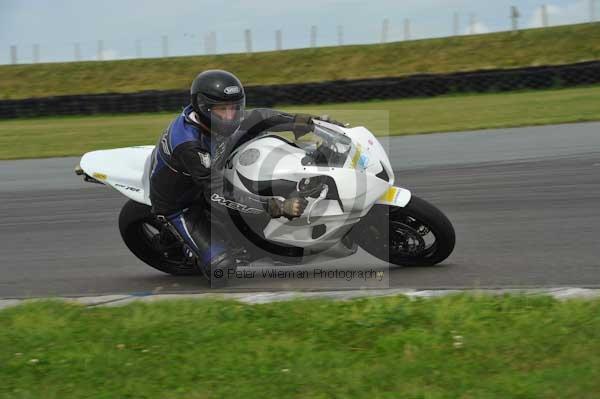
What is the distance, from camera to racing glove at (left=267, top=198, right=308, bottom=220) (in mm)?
5441

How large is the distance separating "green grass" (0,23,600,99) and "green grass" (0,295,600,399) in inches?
1081

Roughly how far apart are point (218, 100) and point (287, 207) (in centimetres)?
82

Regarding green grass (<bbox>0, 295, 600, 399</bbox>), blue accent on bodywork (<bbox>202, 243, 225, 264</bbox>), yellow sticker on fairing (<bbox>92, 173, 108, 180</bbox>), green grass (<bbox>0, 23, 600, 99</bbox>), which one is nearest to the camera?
green grass (<bbox>0, 295, 600, 399</bbox>)

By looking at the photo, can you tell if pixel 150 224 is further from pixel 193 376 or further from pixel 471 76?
pixel 471 76

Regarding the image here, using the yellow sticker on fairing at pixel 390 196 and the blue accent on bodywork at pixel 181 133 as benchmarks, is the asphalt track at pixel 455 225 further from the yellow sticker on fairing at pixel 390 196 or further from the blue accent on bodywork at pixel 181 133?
the blue accent on bodywork at pixel 181 133

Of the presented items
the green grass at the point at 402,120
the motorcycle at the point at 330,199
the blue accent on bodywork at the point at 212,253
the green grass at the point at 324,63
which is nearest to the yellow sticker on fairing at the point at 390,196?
the motorcycle at the point at 330,199

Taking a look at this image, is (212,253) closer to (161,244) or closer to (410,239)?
(161,244)

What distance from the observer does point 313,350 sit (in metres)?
4.18

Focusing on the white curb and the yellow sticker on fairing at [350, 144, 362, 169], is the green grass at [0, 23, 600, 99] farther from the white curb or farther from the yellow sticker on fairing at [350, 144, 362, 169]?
the white curb

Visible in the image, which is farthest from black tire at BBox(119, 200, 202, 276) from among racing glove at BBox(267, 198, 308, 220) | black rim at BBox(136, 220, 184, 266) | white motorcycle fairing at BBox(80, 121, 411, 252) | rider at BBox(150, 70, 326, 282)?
racing glove at BBox(267, 198, 308, 220)

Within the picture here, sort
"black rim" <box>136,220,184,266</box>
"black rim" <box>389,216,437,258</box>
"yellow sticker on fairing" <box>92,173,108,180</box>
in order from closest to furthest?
1. "black rim" <box>389,216,437,258</box>
2. "yellow sticker on fairing" <box>92,173,108,180</box>
3. "black rim" <box>136,220,184,266</box>

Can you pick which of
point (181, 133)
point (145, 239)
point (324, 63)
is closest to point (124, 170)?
point (145, 239)

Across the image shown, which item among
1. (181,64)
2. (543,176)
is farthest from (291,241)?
(181,64)

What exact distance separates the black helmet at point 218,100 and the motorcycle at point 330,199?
202 mm
